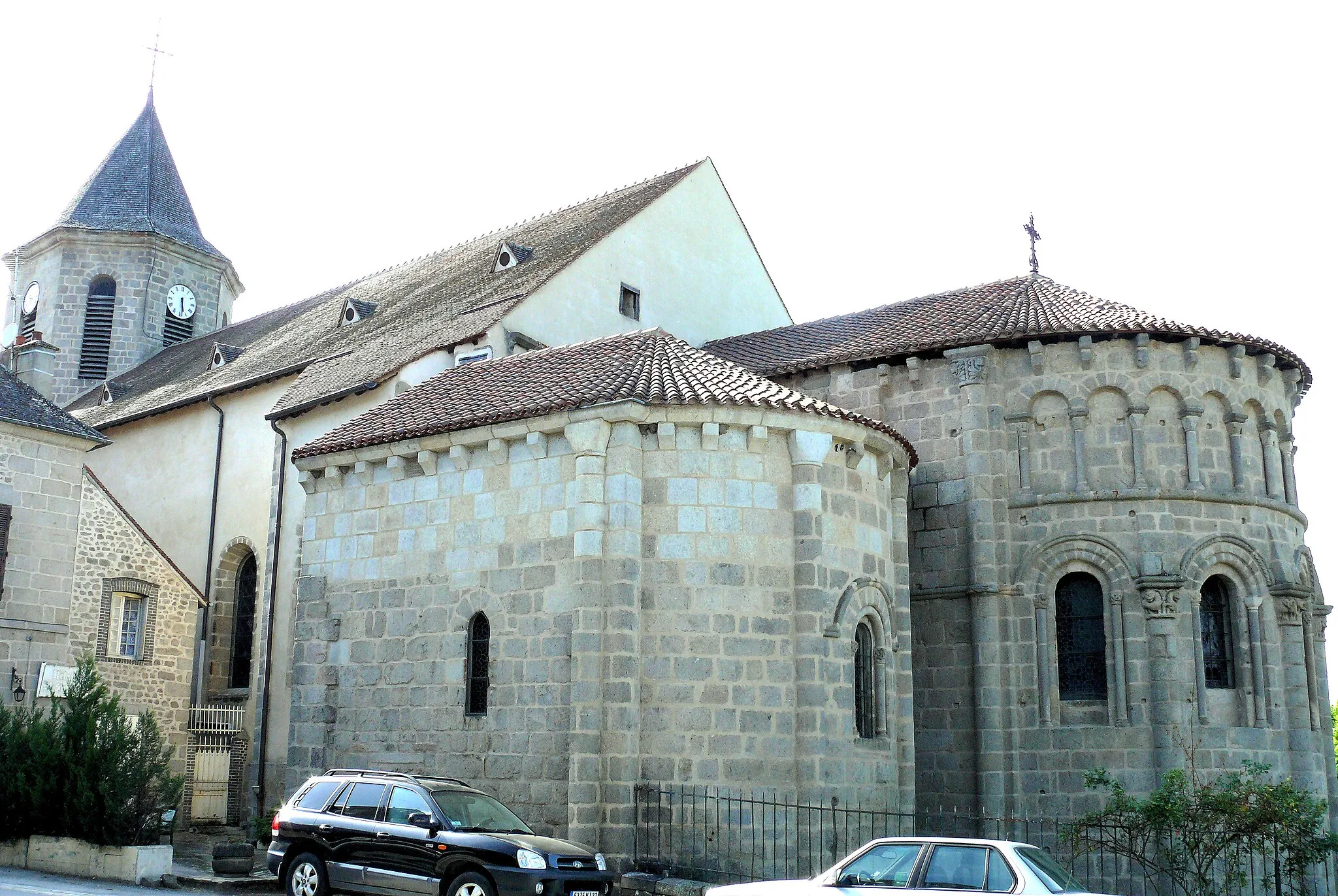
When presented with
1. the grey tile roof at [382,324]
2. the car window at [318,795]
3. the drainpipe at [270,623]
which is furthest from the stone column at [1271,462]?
the drainpipe at [270,623]

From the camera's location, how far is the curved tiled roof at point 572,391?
55.3 feet

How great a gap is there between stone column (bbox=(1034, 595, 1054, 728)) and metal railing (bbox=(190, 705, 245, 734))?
48.2 ft

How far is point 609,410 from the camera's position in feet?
53.6

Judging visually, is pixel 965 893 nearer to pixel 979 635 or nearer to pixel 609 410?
pixel 609 410

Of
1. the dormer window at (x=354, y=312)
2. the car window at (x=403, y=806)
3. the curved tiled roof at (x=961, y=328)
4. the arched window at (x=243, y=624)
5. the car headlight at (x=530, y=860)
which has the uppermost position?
the dormer window at (x=354, y=312)

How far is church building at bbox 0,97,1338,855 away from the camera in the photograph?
53.5ft

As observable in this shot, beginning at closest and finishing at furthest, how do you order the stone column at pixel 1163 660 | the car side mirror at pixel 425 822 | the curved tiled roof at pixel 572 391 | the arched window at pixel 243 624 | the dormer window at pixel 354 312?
1. the car side mirror at pixel 425 822
2. the curved tiled roof at pixel 572 391
3. the stone column at pixel 1163 660
4. the arched window at pixel 243 624
5. the dormer window at pixel 354 312

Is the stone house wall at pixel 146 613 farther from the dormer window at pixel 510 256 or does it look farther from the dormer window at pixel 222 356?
the dormer window at pixel 510 256

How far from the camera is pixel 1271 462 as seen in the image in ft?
69.7

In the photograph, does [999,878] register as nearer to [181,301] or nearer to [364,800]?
[364,800]

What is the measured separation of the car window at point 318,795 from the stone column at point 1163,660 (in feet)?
38.9

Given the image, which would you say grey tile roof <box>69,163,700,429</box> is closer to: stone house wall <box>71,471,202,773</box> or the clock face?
stone house wall <box>71,471,202,773</box>

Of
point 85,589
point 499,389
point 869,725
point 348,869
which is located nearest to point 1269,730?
point 869,725

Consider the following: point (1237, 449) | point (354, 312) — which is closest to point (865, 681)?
point (1237, 449)
